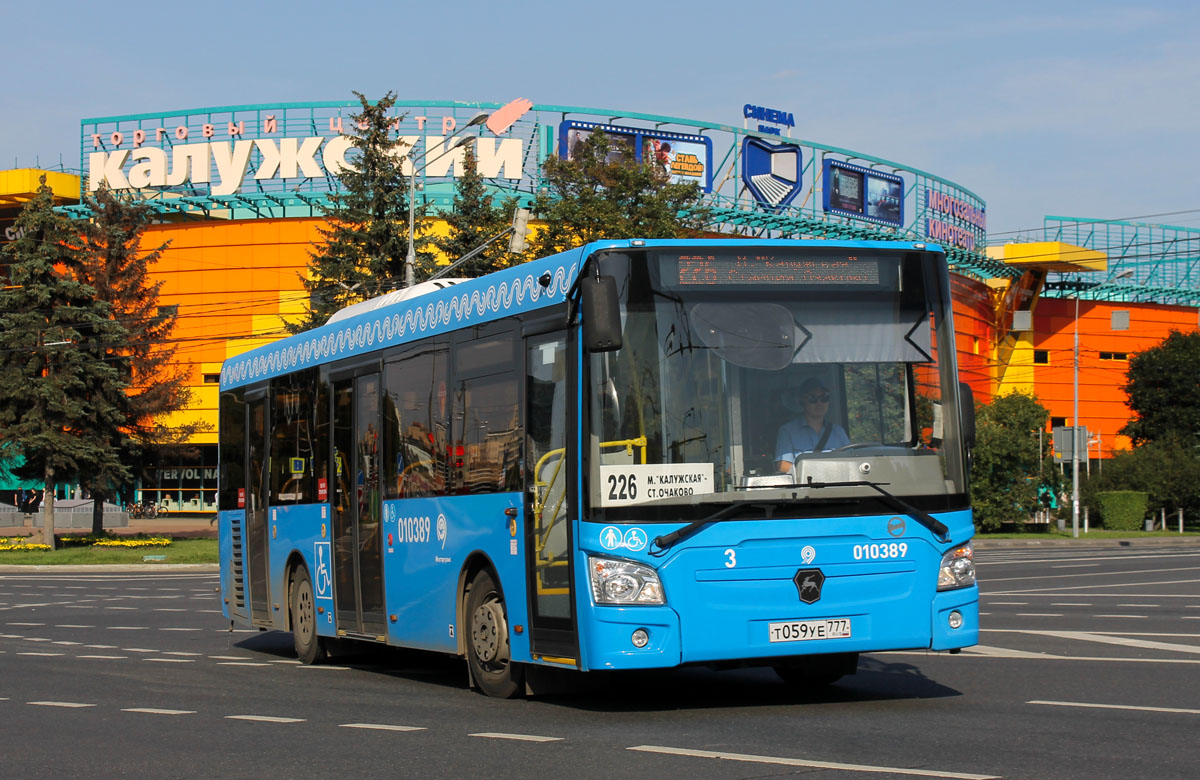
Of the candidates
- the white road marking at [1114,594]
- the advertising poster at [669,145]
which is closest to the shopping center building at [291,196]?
the advertising poster at [669,145]

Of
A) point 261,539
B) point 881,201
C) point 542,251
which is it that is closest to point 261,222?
point 881,201

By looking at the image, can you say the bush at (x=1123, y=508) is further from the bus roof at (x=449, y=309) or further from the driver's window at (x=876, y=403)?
the driver's window at (x=876, y=403)

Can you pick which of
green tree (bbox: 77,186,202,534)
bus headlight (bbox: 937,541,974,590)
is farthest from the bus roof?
green tree (bbox: 77,186,202,534)

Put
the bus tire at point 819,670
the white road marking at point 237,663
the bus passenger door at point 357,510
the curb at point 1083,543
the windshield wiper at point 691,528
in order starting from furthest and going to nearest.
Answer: the curb at point 1083,543 → the white road marking at point 237,663 → the bus passenger door at point 357,510 → the bus tire at point 819,670 → the windshield wiper at point 691,528

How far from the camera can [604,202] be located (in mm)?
38531

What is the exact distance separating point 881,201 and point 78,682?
7002 cm

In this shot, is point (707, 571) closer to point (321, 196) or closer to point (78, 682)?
point (78, 682)

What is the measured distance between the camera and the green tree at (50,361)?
46.3 meters

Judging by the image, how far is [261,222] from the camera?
2879 inches

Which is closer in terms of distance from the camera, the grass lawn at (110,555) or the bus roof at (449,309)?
the bus roof at (449,309)

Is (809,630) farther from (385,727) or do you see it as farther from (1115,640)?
(1115,640)

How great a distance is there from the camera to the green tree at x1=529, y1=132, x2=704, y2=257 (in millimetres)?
38500

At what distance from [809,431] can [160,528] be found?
56624mm

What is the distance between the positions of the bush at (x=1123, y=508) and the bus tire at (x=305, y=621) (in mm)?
52401
